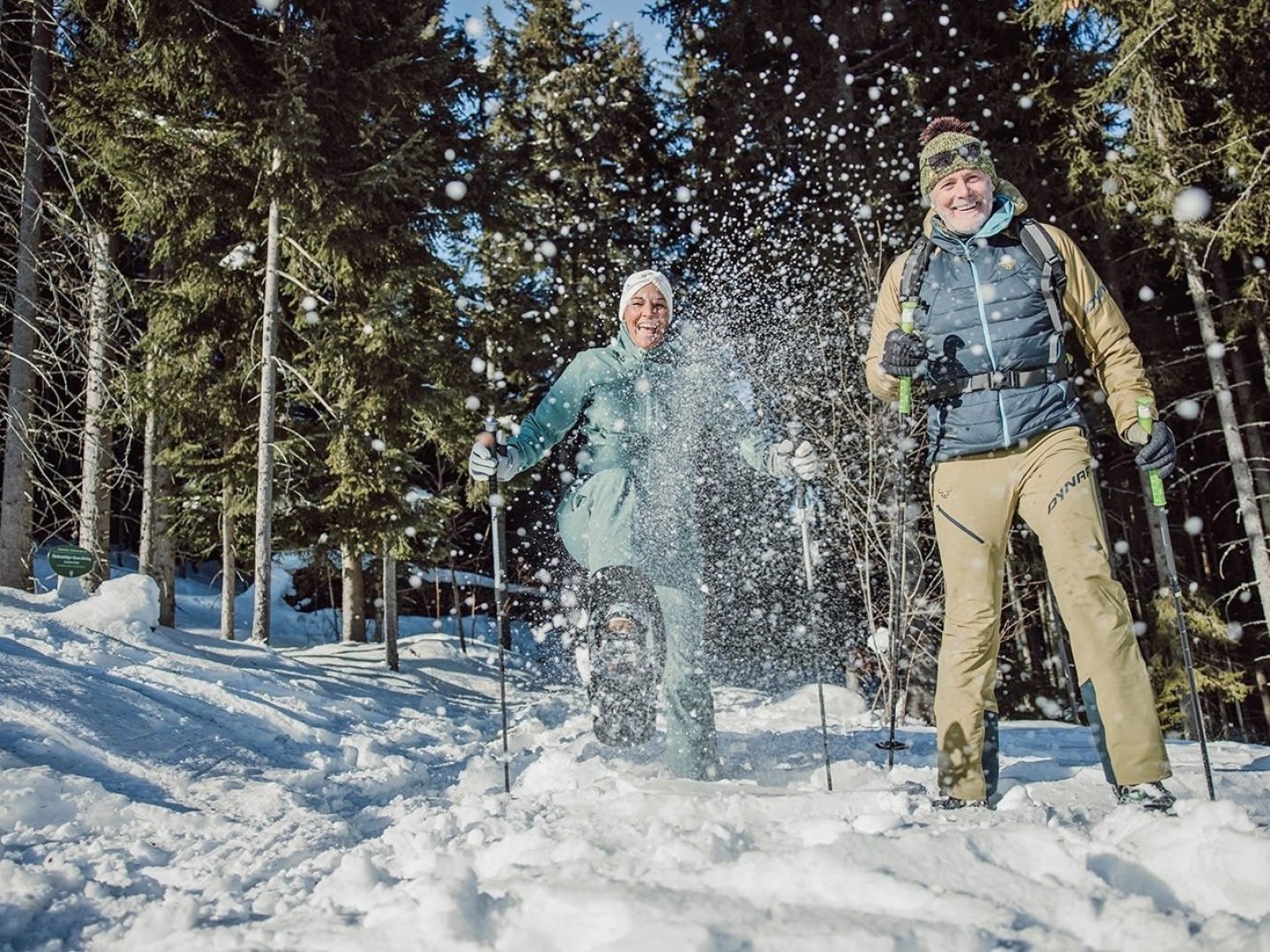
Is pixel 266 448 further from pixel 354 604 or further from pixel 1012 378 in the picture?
pixel 1012 378

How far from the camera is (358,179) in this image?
1015cm

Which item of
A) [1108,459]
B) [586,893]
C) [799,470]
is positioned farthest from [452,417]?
[1108,459]

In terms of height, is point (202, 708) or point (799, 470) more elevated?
point (799, 470)

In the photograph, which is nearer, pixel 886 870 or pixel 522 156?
pixel 886 870

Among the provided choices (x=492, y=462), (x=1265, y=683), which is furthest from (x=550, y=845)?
(x=1265, y=683)

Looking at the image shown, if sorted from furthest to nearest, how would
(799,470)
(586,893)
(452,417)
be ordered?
(452,417) < (799,470) < (586,893)

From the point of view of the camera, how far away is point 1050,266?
3178 millimetres

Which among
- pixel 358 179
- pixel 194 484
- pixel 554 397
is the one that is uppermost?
pixel 358 179

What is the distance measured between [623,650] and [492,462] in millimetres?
1154

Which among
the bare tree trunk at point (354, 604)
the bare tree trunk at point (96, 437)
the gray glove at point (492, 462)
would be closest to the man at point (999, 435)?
the gray glove at point (492, 462)

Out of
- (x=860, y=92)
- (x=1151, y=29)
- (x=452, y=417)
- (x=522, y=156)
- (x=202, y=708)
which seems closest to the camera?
(x=202, y=708)

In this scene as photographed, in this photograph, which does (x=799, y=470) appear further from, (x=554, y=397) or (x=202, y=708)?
(x=202, y=708)

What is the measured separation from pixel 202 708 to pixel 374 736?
3.75 feet

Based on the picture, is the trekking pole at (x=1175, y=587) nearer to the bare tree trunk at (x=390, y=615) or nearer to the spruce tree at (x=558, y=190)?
the bare tree trunk at (x=390, y=615)
